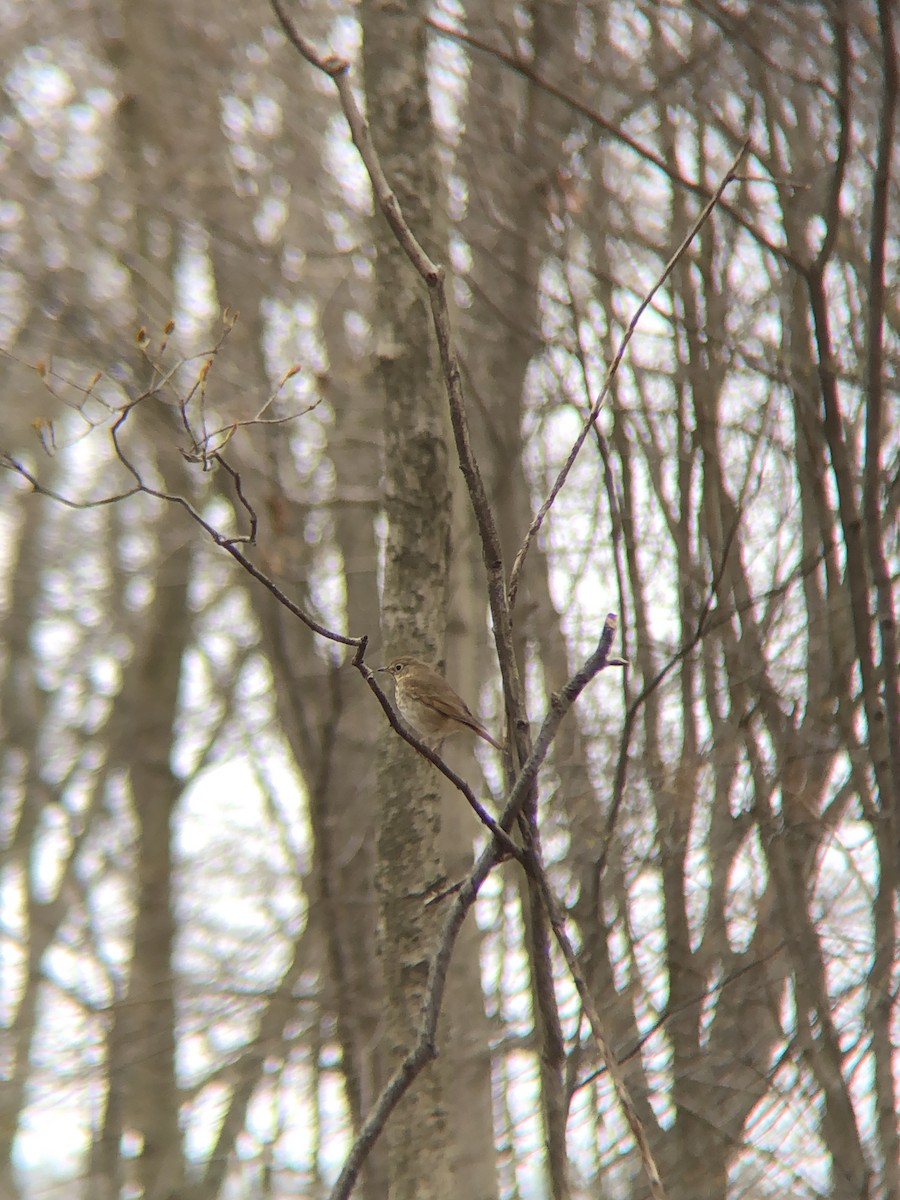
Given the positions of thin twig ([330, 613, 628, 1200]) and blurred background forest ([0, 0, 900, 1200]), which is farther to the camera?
blurred background forest ([0, 0, 900, 1200])

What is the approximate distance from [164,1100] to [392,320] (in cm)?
530

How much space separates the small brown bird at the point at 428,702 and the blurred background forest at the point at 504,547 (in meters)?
Result: 0.14

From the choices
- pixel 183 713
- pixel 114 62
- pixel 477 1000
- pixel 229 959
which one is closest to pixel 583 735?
pixel 477 1000

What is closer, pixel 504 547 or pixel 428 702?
pixel 428 702

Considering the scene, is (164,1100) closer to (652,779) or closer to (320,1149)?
(320,1149)

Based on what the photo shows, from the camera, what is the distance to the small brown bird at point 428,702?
3.35 metres

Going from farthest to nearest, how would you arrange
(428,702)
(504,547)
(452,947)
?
(504,547), (428,702), (452,947)

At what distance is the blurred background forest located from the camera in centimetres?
402

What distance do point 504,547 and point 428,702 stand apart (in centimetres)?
232

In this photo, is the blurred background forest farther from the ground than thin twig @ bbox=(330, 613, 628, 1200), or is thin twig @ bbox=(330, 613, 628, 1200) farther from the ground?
the blurred background forest

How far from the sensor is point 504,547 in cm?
586

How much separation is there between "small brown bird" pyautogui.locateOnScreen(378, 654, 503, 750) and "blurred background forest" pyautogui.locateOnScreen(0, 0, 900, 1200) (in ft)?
0.45

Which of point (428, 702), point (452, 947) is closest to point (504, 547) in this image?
point (428, 702)

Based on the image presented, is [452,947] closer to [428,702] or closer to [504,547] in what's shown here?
[428,702]
